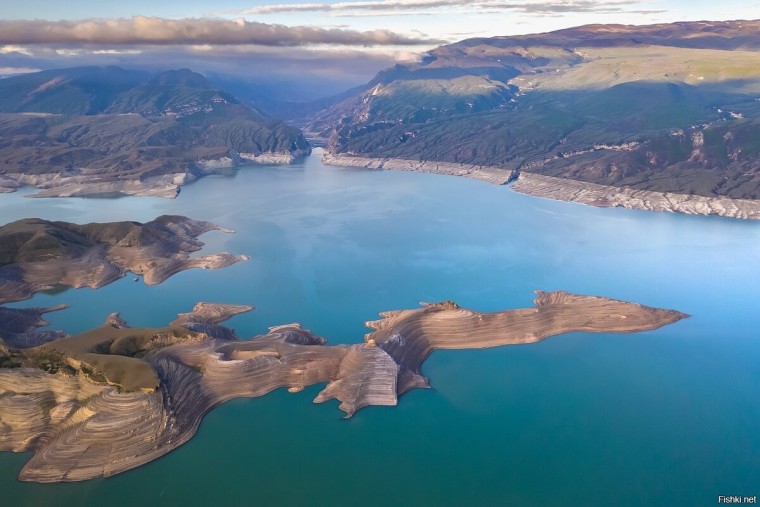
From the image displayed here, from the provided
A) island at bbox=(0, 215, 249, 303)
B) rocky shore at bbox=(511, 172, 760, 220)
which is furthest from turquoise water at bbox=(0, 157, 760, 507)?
rocky shore at bbox=(511, 172, 760, 220)

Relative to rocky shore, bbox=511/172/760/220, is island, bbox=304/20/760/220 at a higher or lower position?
higher

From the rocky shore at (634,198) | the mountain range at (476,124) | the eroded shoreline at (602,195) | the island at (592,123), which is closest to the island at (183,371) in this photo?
the rocky shore at (634,198)

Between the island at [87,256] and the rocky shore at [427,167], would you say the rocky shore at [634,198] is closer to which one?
the rocky shore at [427,167]

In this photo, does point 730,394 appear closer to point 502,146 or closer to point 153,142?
point 502,146

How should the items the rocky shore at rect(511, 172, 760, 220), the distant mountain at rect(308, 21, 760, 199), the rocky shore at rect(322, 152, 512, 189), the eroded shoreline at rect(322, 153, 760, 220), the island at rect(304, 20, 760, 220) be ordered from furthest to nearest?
the rocky shore at rect(322, 152, 512, 189), the distant mountain at rect(308, 21, 760, 199), the island at rect(304, 20, 760, 220), the eroded shoreline at rect(322, 153, 760, 220), the rocky shore at rect(511, 172, 760, 220)

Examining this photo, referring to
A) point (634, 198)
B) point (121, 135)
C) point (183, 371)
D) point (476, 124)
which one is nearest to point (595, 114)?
point (476, 124)

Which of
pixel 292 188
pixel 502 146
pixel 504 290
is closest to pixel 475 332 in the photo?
pixel 504 290

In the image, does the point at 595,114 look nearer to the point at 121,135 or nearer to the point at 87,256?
the point at 121,135

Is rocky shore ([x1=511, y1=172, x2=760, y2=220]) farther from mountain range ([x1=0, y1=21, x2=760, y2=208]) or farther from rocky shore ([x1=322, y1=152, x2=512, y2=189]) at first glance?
rocky shore ([x1=322, y1=152, x2=512, y2=189])
